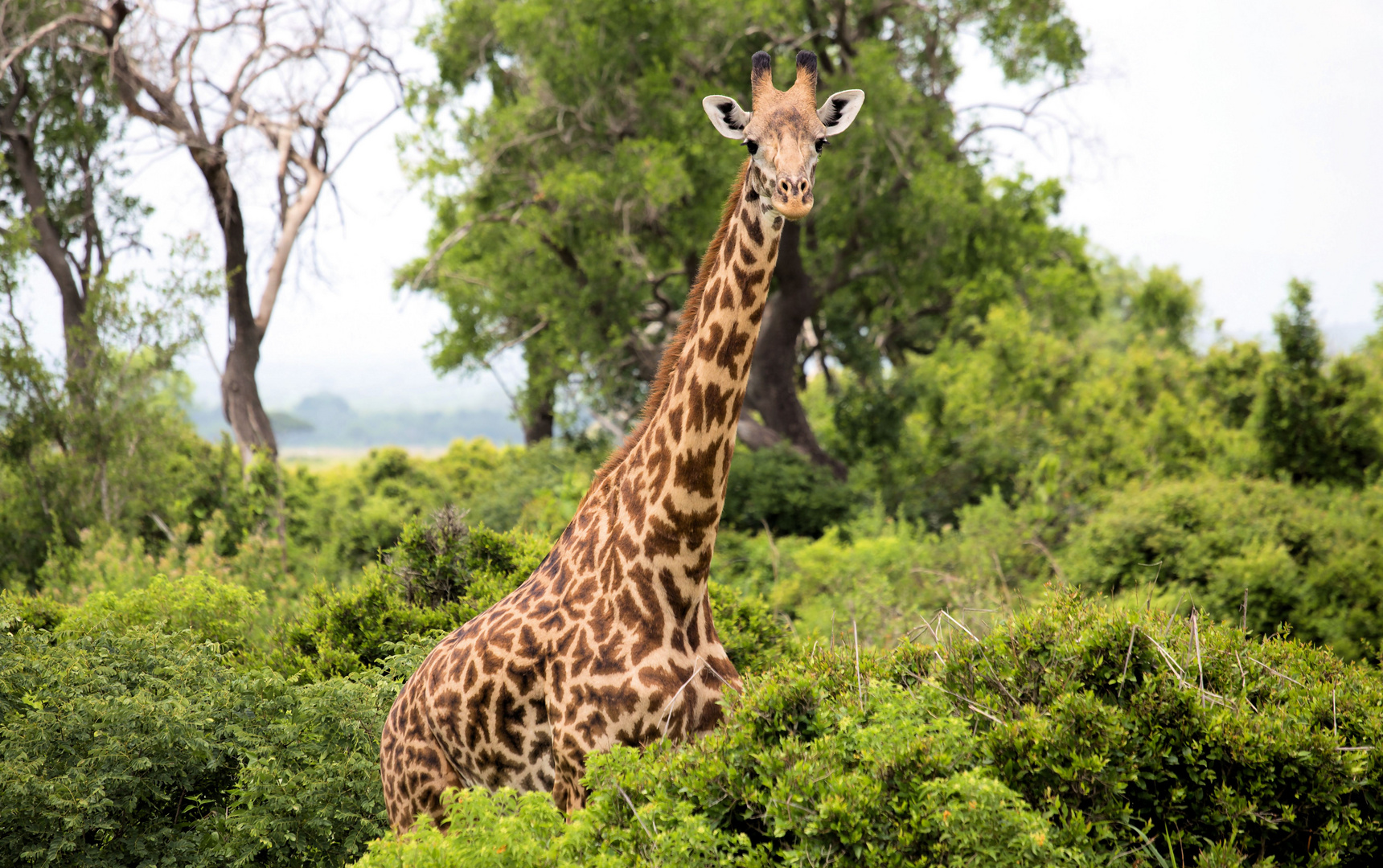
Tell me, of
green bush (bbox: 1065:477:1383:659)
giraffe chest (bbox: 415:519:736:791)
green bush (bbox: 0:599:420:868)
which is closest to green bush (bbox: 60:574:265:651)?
green bush (bbox: 0:599:420:868)

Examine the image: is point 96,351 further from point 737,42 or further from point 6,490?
point 737,42

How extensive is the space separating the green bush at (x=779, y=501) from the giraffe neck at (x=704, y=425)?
37.7ft

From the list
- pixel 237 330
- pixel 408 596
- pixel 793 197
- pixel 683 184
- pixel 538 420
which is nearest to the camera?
pixel 793 197

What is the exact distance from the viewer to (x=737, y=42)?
17.1 meters

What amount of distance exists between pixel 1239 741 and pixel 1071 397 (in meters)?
17.3

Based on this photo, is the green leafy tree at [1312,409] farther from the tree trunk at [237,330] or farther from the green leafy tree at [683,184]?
the tree trunk at [237,330]

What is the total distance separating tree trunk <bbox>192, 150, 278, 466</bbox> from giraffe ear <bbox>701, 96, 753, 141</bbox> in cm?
1343

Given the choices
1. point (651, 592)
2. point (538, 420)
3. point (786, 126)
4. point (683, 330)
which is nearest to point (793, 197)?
point (786, 126)

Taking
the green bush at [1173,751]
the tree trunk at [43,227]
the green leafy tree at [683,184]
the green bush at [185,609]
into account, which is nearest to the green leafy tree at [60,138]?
the tree trunk at [43,227]

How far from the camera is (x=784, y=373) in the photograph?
1873 cm

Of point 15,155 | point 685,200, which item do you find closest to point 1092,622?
point 685,200

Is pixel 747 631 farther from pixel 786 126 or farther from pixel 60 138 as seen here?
pixel 60 138

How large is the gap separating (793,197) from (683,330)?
88 cm

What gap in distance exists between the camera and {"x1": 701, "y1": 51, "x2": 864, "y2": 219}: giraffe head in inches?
129
